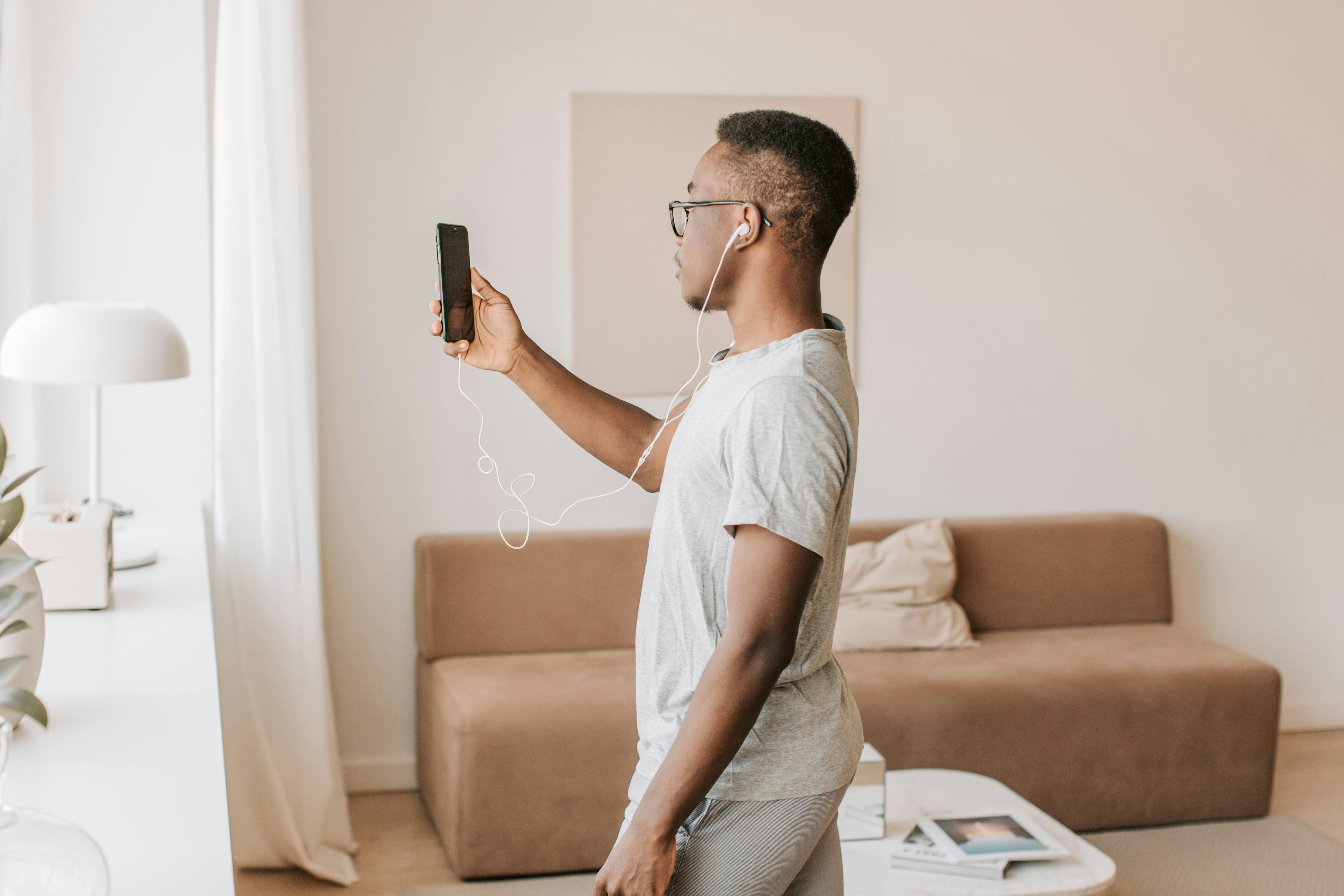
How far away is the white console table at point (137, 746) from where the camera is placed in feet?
3.29

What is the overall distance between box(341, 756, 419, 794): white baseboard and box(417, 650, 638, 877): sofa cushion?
1.91ft

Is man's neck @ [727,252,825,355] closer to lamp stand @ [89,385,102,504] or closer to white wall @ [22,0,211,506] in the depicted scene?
lamp stand @ [89,385,102,504]

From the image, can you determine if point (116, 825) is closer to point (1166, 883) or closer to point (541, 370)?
point (541, 370)

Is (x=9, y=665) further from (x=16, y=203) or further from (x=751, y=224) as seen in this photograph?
(x=16, y=203)

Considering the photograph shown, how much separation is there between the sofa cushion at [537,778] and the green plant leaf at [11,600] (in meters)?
1.98

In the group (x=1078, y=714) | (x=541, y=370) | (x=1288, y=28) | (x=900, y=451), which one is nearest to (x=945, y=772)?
(x=1078, y=714)

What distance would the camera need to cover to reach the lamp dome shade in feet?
6.73

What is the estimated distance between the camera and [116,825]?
1.06 m

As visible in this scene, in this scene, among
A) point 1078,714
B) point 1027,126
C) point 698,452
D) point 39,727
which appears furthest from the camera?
point 1027,126

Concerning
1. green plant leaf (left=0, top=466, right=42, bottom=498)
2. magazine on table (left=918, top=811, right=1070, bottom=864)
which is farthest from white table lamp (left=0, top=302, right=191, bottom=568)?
magazine on table (left=918, top=811, right=1070, bottom=864)

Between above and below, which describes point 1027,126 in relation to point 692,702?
above

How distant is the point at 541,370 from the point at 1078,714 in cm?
206

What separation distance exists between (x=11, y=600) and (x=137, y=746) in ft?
1.69

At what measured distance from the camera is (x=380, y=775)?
3.36m
